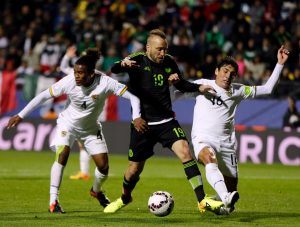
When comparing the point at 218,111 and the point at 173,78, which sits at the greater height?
the point at 173,78

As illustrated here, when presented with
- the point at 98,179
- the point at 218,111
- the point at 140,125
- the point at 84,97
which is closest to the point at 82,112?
the point at 84,97

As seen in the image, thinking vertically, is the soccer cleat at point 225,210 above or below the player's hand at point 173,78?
below

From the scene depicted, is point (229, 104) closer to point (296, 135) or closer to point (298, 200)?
point (298, 200)

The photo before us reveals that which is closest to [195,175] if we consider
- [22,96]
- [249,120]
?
[249,120]

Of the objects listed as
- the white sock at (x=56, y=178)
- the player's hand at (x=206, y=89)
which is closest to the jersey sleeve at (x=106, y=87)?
the white sock at (x=56, y=178)

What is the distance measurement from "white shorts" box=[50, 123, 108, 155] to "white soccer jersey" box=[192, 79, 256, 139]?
139 cm

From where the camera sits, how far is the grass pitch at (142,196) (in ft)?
34.7

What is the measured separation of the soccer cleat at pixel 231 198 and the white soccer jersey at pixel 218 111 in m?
1.14

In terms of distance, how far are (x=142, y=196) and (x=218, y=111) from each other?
3.07m

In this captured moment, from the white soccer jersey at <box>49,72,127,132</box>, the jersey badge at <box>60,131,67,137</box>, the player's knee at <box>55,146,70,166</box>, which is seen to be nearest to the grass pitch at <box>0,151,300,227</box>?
the player's knee at <box>55,146,70,166</box>

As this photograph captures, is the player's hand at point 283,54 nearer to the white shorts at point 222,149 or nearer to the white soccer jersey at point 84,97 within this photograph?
the white shorts at point 222,149

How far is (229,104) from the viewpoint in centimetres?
1128

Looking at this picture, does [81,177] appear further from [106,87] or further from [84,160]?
[106,87]

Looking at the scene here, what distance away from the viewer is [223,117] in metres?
11.2
